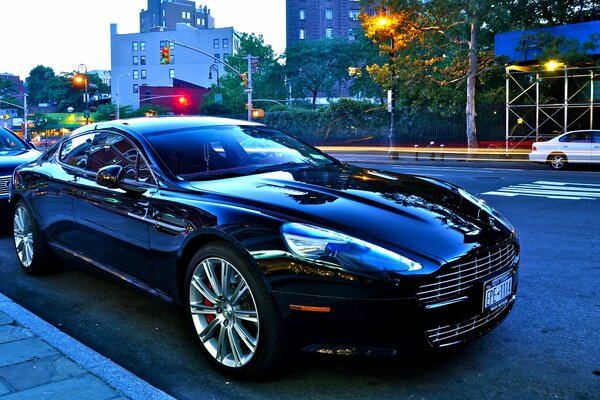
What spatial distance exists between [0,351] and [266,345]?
1742mm

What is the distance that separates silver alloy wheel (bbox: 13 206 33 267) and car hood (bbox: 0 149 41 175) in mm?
2301

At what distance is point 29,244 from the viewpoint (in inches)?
238

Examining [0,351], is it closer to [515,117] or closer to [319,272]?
[319,272]

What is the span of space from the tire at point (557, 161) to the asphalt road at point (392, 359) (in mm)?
15996

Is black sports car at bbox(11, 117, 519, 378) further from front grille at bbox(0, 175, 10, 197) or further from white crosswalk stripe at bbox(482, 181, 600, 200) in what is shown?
white crosswalk stripe at bbox(482, 181, 600, 200)

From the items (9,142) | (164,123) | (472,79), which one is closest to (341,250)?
(164,123)

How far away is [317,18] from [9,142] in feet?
291

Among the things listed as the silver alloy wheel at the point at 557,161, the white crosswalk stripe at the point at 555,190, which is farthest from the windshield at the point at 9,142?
the silver alloy wheel at the point at 557,161

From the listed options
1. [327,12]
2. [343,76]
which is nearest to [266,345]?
[343,76]

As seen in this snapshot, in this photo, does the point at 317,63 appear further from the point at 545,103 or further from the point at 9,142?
the point at 9,142

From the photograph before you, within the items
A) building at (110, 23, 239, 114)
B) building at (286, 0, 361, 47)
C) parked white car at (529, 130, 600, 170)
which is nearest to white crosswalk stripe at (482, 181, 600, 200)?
parked white car at (529, 130, 600, 170)

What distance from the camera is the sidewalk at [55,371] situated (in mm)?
3234

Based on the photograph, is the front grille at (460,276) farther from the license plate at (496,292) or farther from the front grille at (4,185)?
the front grille at (4,185)

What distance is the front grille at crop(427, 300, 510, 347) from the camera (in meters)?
→ 3.27
